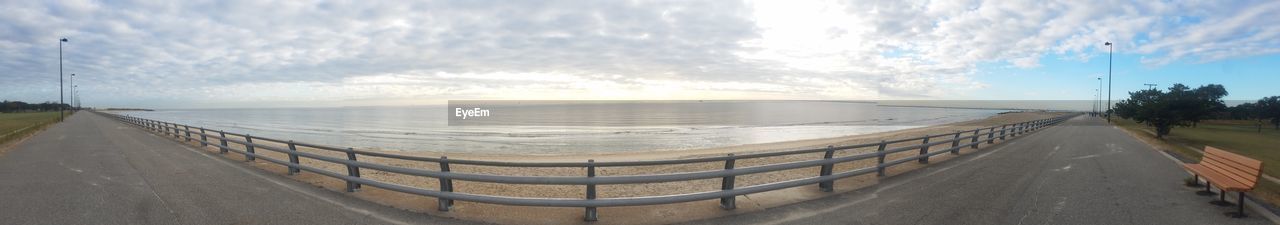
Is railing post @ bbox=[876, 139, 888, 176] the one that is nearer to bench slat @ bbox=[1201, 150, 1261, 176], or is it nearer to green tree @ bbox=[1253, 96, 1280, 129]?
bench slat @ bbox=[1201, 150, 1261, 176]

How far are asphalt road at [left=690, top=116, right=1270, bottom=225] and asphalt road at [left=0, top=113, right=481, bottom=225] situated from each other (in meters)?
4.38

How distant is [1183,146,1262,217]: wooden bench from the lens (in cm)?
600

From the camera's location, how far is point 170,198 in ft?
23.7

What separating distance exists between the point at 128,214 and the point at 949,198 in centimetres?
995

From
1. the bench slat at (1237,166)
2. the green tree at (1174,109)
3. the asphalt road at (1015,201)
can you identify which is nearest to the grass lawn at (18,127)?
the asphalt road at (1015,201)

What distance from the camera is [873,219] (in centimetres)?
598

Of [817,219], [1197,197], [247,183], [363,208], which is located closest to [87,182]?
[247,183]

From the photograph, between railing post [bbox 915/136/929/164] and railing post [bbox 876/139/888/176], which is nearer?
railing post [bbox 876/139/888/176]

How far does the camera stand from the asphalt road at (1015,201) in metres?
5.96

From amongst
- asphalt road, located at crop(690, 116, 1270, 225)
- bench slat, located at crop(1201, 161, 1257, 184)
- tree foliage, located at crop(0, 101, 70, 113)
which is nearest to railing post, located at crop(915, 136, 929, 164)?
asphalt road, located at crop(690, 116, 1270, 225)

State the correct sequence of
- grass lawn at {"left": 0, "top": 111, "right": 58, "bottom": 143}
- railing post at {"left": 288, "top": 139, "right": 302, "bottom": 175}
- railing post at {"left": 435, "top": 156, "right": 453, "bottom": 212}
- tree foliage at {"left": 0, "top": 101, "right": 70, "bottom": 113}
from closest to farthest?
railing post at {"left": 435, "top": 156, "right": 453, "bottom": 212}
railing post at {"left": 288, "top": 139, "right": 302, "bottom": 175}
grass lawn at {"left": 0, "top": 111, "right": 58, "bottom": 143}
tree foliage at {"left": 0, "top": 101, "right": 70, "bottom": 113}

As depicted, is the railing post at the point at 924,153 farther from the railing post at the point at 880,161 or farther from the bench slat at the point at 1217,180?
the bench slat at the point at 1217,180

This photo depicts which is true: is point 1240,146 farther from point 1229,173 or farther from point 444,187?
point 444,187

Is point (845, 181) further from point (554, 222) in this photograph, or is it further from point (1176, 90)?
point (1176, 90)
